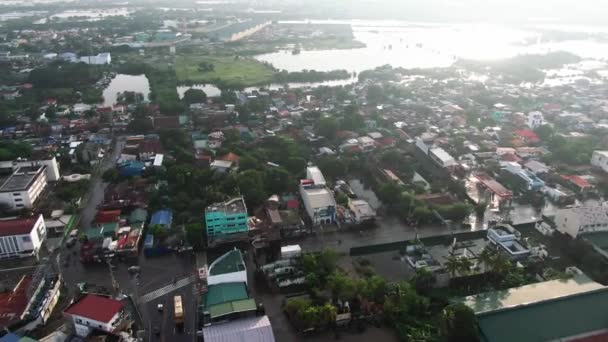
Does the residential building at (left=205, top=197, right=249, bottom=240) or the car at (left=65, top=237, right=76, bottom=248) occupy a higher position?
the residential building at (left=205, top=197, right=249, bottom=240)

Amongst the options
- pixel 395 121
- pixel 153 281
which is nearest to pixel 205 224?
pixel 153 281

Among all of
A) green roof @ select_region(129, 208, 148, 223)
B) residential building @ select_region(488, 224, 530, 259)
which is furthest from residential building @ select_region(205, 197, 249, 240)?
residential building @ select_region(488, 224, 530, 259)

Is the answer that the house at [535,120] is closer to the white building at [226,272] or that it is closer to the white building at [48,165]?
the white building at [226,272]

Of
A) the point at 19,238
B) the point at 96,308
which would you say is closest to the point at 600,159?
the point at 96,308

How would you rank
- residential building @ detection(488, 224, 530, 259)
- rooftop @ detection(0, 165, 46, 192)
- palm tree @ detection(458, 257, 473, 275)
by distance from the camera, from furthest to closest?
rooftop @ detection(0, 165, 46, 192) < residential building @ detection(488, 224, 530, 259) < palm tree @ detection(458, 257, 473, 275)

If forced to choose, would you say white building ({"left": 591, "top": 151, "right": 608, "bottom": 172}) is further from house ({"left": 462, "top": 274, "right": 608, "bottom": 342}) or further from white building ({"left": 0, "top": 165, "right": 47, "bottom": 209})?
white building ({"left": 0, "top": 165, "right": 47, "bottom": 209})

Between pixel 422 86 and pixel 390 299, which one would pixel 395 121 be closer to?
pixel 422 86

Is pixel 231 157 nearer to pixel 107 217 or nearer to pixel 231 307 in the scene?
pixel 107 217
